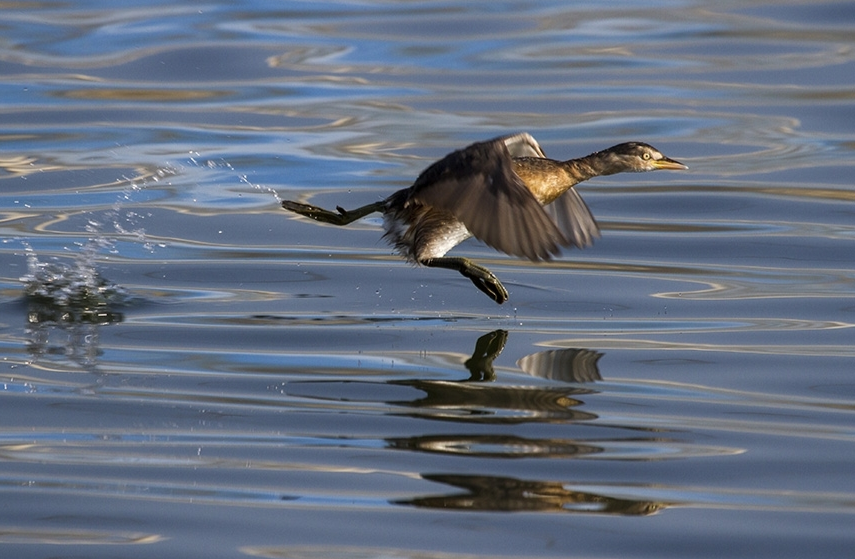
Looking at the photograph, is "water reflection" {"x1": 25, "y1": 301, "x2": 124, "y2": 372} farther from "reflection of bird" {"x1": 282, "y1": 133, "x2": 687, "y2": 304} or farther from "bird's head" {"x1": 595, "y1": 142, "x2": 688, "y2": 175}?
"bird's head" {"x1": 595, "y1": 142, "x2": 688, "y2": 175}

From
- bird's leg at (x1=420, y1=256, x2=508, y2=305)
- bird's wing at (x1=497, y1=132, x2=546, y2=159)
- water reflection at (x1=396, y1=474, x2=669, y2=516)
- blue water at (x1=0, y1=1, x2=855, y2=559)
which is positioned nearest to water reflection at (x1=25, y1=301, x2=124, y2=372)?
blue water at (x1=0, y1=1, x2=855, y2=559)

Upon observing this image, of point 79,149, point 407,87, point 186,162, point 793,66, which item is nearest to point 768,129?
point 793,66

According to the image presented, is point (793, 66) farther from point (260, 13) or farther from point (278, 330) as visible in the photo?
point (278, 330)

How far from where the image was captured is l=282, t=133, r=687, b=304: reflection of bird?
6098mm

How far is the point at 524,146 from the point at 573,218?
54 centimetres

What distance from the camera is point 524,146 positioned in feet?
24.6

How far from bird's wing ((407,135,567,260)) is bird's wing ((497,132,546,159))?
33.9 inches

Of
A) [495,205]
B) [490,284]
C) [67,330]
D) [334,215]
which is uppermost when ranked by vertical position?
[495,205]

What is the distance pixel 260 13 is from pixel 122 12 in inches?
64.8

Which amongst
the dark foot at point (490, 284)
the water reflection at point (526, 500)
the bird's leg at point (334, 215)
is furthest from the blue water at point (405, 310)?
the bird's leg at point (334, 215)

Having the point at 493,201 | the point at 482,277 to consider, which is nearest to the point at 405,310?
the point at 482,277

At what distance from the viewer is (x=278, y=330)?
668 cm

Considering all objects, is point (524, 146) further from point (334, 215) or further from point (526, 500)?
point (526, 500)

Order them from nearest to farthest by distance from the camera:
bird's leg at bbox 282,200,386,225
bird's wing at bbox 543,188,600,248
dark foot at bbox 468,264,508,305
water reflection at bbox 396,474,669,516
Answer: water reflection at bbox 396,474,669,516, dark foot at bbox 468,264,508,305, bird's leg at bbox 282,200,386,225, bird's wing at bbox 543,188,600,248
